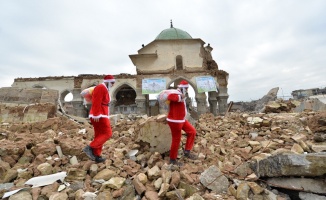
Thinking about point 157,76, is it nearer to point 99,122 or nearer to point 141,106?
point 141,106

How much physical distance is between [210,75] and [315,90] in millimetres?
13738

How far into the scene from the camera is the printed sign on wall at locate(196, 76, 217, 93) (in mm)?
16094

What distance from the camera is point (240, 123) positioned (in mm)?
6203

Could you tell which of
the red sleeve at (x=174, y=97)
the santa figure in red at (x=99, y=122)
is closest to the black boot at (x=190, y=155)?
the red sleeve at (x=174, y=97)

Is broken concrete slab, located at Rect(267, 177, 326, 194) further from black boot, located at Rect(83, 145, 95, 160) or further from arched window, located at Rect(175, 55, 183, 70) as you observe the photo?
arched window, located at Rect(175, 55, 183, 70)

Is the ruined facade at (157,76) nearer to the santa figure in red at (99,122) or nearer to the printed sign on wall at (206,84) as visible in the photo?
the printed sign on wall at (206,84)

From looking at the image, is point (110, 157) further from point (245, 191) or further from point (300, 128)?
point (300, 128)

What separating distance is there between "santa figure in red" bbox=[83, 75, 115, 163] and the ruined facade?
1318 cm

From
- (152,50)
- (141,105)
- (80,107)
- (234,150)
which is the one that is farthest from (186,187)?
(152,50)

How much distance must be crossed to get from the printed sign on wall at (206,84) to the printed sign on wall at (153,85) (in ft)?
9.37

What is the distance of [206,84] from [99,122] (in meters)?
13.7

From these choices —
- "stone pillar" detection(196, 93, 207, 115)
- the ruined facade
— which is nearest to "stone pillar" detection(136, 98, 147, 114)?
the ruined facade

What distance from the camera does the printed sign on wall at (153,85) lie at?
53.4 ft

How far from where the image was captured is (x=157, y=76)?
16828mm
